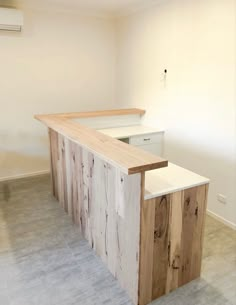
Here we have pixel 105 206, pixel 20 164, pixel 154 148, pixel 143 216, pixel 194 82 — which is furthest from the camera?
pixel 20 164

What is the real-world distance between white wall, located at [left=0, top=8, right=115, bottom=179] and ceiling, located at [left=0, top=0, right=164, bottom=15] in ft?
0.36

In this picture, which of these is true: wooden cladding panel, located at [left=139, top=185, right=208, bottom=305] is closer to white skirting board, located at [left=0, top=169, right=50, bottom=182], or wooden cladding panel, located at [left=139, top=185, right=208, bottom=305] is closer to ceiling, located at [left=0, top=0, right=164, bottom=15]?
ceiling, located at [left=0, top=0, right=164, bottom=15]

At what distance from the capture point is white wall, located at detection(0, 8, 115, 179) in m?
3.78

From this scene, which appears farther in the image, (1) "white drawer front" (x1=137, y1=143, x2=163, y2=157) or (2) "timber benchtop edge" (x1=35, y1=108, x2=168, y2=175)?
(1) "white drawer front" (x1=137, y1=143, x2=163, y2=157)

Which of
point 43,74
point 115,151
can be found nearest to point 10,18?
point 43,74

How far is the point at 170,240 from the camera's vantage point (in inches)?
71.3

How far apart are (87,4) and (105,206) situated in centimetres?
293

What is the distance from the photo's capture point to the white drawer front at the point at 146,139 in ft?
11.2

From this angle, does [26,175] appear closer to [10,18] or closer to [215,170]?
[10,18]

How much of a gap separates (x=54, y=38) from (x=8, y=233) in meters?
2.80

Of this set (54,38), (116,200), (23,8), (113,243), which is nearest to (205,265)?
(113,243)

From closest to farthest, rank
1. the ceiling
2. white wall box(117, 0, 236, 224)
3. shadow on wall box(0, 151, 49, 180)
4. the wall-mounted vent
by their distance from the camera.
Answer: white wall box(117, 0, 236, 224) < the wall-mounted vent < the ceiling < shadow on wall box(0, 151, 49, 180)

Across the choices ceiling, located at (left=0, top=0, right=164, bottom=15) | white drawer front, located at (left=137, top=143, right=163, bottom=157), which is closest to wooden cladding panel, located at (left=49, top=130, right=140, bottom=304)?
white drawer front, located at (left=137, top=143, right=163, bottom=157)

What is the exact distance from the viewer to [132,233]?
5.71ft
